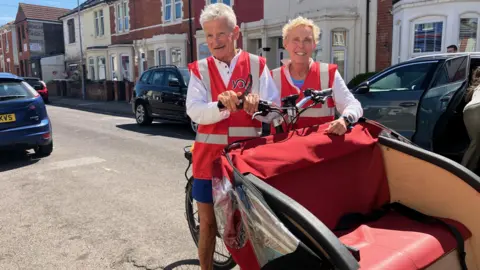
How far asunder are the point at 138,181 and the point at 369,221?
3977 millimetres

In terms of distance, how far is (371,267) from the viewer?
176 cm

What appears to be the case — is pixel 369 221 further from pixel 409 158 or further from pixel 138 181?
pixel 138 181

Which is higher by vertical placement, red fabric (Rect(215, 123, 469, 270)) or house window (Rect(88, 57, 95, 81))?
house window (Rect(88, 57, 95, 81))

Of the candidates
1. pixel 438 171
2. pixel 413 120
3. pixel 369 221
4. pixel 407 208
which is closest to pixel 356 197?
pixel 369 221

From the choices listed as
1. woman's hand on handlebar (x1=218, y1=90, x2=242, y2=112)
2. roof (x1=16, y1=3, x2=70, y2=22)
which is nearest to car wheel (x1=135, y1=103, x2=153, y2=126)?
woman's hand on handlebar (x1=218, y1=90, x2=242, y2=112)

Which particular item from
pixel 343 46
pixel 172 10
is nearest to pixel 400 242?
pixel 343 46

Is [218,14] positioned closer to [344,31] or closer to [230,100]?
[230,100]

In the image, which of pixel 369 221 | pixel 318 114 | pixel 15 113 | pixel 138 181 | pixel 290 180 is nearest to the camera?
pixel 290 180

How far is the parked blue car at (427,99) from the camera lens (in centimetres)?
493

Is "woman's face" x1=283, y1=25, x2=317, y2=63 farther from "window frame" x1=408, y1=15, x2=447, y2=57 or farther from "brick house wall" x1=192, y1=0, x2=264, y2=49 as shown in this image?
"brick house wall" x1=192, y1=0, x2=264, y2=49

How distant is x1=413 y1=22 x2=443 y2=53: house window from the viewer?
1130 cm

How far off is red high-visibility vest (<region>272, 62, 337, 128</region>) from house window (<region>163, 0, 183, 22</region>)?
20.1 meters

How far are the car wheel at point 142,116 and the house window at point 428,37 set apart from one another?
832 centimetres

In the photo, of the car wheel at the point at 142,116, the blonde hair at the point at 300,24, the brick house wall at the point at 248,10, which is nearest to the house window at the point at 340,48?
the brick house wall at the point at 248,10
